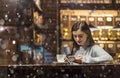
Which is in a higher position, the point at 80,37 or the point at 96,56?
the point at 80,37

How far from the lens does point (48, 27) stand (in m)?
6.41

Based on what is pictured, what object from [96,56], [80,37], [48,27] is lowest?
[48,27]

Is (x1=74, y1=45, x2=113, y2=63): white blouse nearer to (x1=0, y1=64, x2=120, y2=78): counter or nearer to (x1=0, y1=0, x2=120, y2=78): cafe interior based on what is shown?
(x1=0, y1=64, x2=120, y2=78): counter

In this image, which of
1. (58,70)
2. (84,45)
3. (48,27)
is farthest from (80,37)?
(48,27)

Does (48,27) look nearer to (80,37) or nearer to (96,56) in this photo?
(80,37)

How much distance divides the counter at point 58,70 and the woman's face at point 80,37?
2.72 ft

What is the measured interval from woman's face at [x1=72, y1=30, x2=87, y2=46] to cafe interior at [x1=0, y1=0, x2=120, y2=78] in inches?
85.0

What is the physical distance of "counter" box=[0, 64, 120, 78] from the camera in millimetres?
3127

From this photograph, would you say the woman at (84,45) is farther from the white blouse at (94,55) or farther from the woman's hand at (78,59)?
the woman's hand at (78,59)

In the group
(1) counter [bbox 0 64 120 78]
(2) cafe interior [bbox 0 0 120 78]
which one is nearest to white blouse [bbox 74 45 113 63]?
(1) counter [bbox 0 64 120 78]

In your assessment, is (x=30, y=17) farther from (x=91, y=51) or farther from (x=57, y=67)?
(x=57, y=67)

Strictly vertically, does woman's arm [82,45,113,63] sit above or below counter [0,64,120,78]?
below

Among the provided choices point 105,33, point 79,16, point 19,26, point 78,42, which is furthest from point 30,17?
point 78,42

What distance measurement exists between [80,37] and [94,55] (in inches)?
11.8
